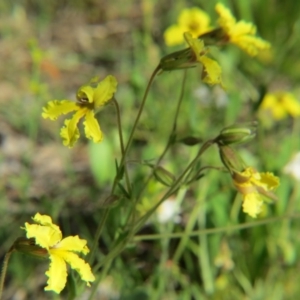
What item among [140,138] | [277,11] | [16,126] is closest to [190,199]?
[140,138]

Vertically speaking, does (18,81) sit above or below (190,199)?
above

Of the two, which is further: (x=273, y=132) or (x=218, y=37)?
(x=273, y=132)

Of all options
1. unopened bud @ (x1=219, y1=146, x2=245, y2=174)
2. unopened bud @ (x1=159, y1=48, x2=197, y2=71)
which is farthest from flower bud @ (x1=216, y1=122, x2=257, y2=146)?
unopened bud @ (x1=159, y1=48, x2=197, y2=71)

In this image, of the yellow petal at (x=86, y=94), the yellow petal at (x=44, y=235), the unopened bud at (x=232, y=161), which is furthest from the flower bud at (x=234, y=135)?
the yellow petal at (x=44, y=235)

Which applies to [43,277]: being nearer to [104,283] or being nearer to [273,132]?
[104,283]

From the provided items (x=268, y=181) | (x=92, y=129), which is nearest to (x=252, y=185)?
(x=268, y=181)

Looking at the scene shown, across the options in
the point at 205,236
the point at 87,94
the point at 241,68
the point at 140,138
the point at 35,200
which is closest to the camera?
the point at 87,94

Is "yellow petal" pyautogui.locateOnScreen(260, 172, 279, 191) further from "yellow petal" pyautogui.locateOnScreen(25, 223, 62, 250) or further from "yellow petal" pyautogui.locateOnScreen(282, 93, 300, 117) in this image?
"yellow petal" pyautogui.locateOnScreen(282, 93, 300, 117)
